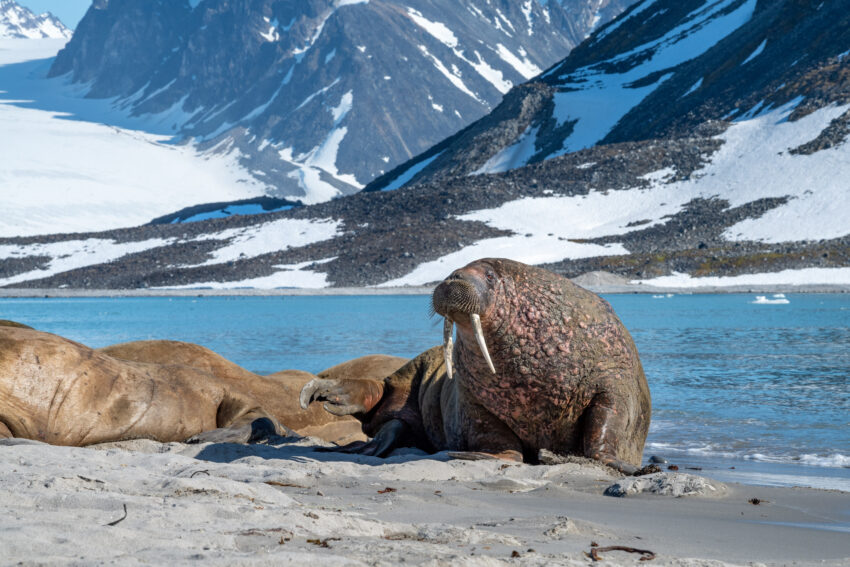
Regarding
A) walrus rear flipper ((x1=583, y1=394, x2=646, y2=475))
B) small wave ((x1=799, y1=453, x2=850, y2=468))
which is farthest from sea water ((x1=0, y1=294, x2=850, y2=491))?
walrus rear flipper ((x1=583, y1=394, x2=646, y2=475))

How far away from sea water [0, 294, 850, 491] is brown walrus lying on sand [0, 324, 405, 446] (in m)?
4.15

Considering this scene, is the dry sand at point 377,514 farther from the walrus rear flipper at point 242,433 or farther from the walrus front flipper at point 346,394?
the walrus front flipper at point 346,394

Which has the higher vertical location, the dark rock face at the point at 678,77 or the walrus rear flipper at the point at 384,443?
the dark rock face at the point at 678,77

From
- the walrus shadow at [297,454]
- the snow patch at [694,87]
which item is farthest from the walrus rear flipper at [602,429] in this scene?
the snow patch at [694,87]

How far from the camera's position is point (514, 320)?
7484mm

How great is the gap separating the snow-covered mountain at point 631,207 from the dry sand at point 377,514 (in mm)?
65138

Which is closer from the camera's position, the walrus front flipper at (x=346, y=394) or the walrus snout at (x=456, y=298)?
the walrus snout at (x=456, y=298)

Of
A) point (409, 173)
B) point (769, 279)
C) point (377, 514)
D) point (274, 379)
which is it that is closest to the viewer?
point (377, 514)

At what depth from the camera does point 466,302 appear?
277 inches

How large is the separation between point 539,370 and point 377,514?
7.82ft

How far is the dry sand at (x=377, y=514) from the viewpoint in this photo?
421 centimetres

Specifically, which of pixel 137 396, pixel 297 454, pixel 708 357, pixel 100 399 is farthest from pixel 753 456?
pixel 708 357

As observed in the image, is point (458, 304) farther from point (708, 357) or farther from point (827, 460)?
point (708, 357)

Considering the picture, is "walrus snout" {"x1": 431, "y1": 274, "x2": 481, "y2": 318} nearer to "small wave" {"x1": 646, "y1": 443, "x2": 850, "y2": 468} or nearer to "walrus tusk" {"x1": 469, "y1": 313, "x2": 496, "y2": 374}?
"walrus tusk" {"x1": 469, "y1": 313, "x2": 496, "y2": 374}
